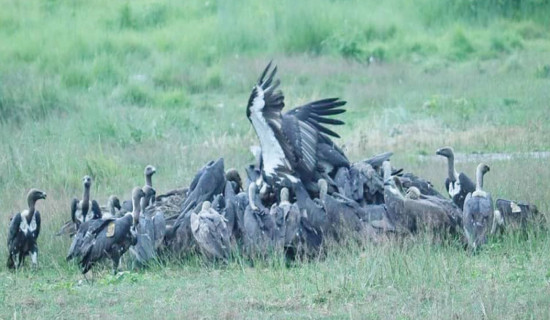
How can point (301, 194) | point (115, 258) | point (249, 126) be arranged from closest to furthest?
point (115, 258), point (301, 194), point (249, 126)

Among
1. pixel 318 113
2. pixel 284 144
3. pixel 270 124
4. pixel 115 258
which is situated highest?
pixel 270 124

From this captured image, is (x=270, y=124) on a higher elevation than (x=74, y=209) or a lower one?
higher

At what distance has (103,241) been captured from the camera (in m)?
9.03

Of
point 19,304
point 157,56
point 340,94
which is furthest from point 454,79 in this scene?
point 19,304

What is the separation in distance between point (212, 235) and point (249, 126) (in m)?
7.55

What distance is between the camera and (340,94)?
1959 centimetres

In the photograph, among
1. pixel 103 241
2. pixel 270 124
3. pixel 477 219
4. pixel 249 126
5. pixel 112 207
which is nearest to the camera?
pixel 103 241

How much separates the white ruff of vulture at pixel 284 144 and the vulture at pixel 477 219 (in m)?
1.70

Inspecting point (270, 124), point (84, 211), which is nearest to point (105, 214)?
point (84, 211)

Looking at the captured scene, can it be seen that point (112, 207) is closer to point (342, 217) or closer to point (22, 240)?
point (22, 240)

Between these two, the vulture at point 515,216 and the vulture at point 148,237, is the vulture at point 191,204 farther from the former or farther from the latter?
the vulture at point 515,216

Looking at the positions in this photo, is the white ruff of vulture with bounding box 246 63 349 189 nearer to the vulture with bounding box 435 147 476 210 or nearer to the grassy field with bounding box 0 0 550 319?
Answer: the vulture with bounding box 435 147 476 210

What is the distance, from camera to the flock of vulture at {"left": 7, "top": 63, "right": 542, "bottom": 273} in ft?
30.2

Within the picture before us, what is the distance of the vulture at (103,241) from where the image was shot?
9.00m
